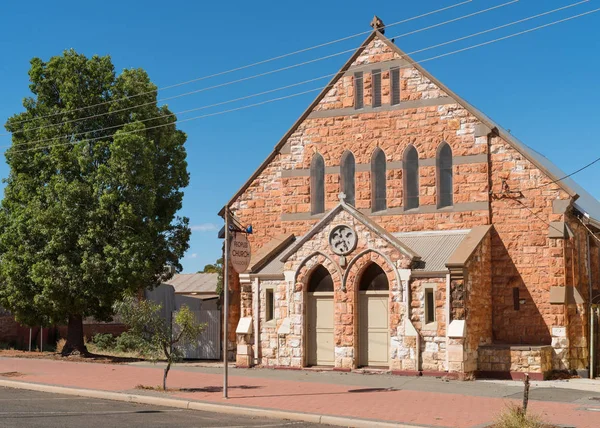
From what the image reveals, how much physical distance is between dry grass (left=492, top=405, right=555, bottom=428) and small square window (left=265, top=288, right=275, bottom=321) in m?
12.7

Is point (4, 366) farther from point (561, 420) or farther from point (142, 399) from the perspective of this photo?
point (561, 420)

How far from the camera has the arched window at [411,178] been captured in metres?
24.9

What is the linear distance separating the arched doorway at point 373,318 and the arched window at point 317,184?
13.5 feet

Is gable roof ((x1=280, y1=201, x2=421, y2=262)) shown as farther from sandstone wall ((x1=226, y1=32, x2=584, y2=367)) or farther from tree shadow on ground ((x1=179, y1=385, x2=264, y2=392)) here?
tree shadow on ground ((x1=179, y1=385, x2=264, y2=392))

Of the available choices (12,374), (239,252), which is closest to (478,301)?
(239,252)

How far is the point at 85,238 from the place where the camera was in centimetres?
2636

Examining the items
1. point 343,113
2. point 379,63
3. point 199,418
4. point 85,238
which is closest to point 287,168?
point 343,113

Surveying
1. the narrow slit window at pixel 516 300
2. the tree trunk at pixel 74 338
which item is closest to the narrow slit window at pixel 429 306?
the narrow slit window at pixel 516 300

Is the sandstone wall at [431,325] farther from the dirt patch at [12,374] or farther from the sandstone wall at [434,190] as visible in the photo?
the dirt patch at [12,374]

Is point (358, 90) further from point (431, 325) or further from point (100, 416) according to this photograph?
point (100, 416)

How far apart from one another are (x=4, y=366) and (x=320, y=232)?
10.7m

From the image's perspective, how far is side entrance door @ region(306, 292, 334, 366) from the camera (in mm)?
23422

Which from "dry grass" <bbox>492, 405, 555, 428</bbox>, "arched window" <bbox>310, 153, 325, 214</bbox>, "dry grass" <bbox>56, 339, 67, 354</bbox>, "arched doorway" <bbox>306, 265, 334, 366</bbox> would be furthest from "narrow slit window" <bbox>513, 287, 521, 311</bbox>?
"dry grass" <bbox>56, 339, 67, 354</bbox>

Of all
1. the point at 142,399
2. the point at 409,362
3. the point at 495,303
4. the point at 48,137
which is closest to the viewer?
the point at 142,399
